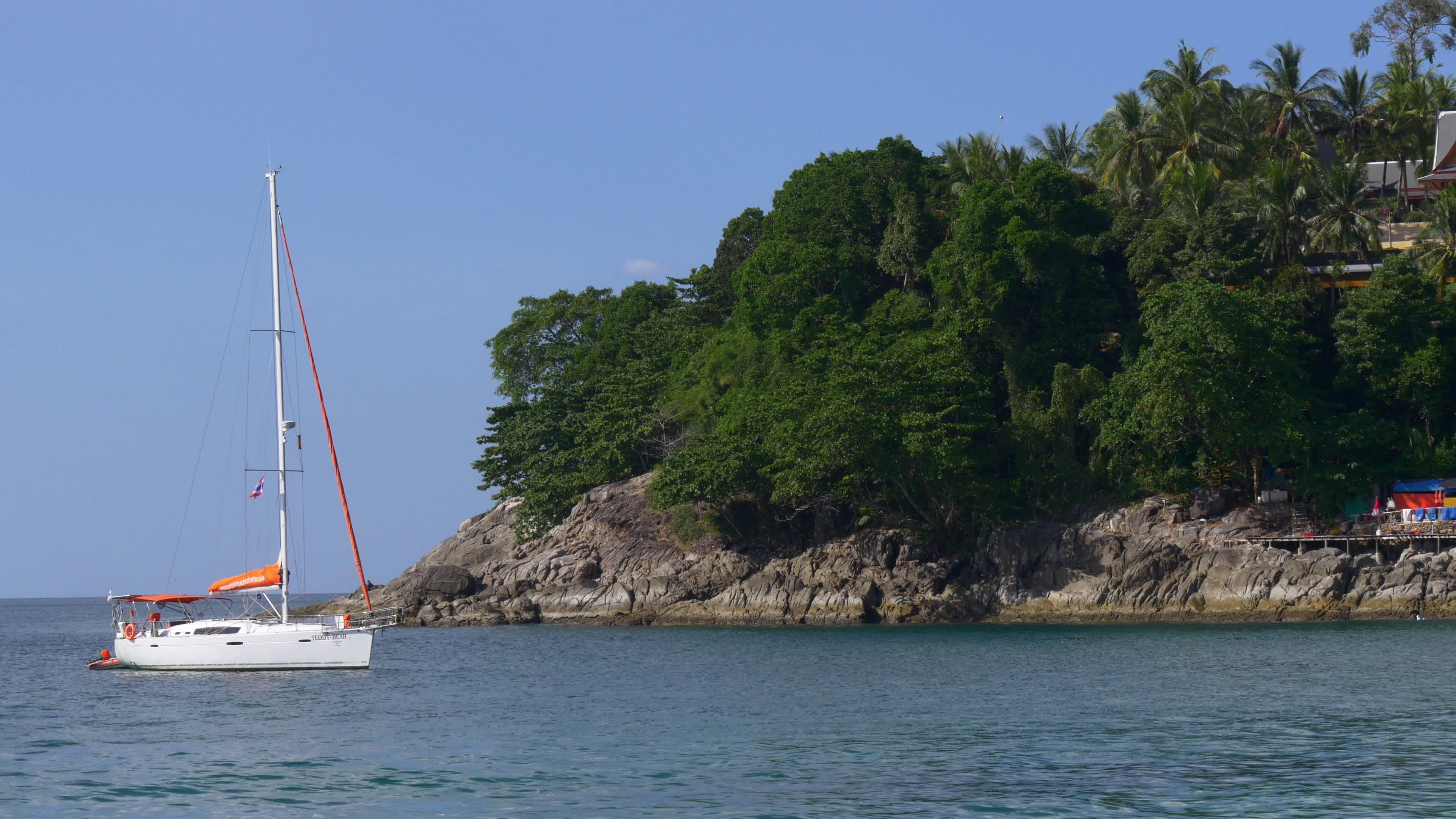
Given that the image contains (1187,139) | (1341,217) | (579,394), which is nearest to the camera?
(1341,217)

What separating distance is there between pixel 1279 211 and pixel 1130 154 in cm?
1077

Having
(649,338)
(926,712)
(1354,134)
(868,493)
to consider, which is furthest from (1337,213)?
(926,712)

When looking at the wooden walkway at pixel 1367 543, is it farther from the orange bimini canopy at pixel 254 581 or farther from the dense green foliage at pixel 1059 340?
the orange bimini canopy at pixel 254 581

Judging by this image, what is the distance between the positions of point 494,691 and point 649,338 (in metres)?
41.5

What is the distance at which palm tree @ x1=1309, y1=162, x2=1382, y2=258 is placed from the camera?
2185 inches

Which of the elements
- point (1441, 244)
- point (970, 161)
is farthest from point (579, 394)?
point (1441, 244)

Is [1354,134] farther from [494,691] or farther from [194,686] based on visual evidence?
[194,686]

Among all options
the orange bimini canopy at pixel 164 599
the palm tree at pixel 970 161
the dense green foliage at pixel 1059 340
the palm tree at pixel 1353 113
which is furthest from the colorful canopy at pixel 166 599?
the palm tree at pixel 1353 113

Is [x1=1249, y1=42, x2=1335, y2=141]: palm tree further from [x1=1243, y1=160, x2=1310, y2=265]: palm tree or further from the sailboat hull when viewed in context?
the sailboat hull

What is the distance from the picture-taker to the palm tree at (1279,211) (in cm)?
5506

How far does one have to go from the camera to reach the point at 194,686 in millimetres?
33844

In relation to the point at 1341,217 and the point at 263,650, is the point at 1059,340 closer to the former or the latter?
the point at 1341,217

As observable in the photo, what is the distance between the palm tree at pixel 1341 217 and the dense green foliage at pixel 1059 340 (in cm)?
12

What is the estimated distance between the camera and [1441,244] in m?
53.0
